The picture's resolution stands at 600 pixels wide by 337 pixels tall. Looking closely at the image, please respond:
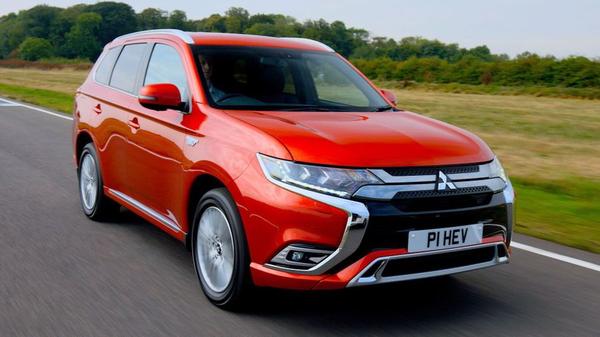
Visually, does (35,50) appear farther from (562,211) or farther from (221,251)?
(221,251)

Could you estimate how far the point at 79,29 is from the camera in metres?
105

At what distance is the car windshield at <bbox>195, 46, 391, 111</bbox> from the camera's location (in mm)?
5133

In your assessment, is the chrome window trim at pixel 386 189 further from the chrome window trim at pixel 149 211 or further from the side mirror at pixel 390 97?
the side mirror at pixel 390 97

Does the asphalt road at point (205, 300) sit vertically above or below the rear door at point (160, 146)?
below

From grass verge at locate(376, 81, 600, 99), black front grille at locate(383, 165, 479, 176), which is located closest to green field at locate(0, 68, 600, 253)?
grass verge at locate(376, 81, 600, 99)

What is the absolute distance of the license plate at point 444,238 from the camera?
3977 millimetres

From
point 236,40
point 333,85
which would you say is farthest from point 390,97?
point 236,40

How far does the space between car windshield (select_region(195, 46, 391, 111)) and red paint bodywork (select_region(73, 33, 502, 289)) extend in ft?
0.40

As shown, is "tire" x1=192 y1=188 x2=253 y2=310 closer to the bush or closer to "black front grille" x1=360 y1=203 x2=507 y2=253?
"black front grille" x1=360 y1=203 x2=507 y2=253

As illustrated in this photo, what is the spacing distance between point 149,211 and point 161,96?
1042mm

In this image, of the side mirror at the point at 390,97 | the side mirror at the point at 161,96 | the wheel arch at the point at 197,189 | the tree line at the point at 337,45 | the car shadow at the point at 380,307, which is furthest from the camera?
the tree line at the point at 337,45

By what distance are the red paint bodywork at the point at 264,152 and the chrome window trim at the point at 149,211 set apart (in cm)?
3

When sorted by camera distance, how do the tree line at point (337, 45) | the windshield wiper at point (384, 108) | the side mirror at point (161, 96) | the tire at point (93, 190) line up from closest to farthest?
the side mirror at point (161, 96) → the windshield wiper at point (384, 108) → the tire at point (93, 190) → the tree line at point (337, 45)

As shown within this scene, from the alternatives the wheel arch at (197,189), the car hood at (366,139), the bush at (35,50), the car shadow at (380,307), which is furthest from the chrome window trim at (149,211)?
the bush at (35,50)
